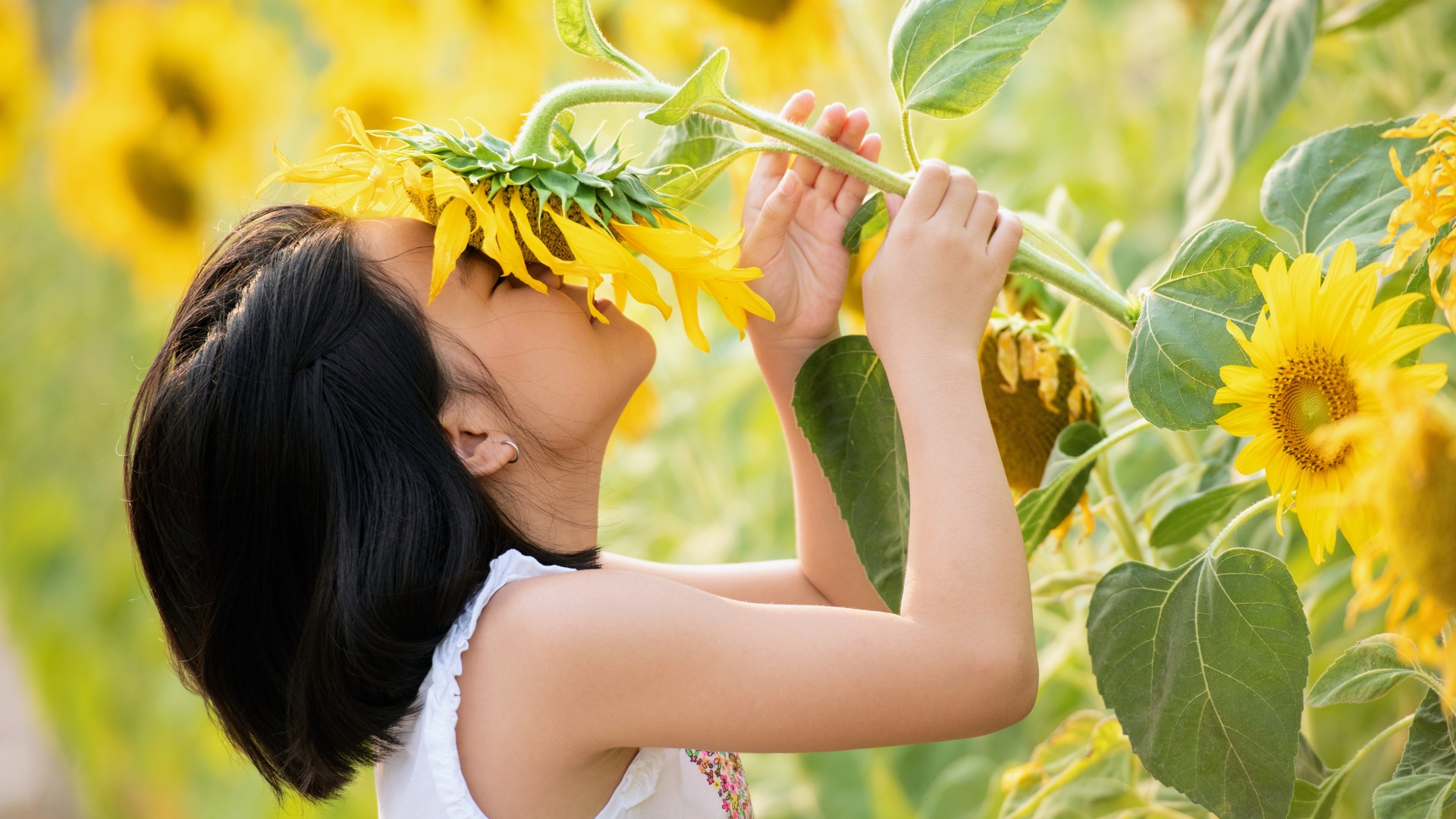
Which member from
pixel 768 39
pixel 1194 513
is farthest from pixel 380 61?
pixel 1194 513

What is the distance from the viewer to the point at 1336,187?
0.49 metres

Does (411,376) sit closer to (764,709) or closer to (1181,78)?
(764,709)

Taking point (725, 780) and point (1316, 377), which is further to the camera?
point (725, 780)

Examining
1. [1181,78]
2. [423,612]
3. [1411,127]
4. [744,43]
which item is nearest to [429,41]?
[744,43]

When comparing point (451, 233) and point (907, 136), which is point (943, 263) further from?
point (451, 233)

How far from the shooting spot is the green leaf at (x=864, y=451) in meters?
0.55

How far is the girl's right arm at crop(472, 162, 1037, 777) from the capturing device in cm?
49

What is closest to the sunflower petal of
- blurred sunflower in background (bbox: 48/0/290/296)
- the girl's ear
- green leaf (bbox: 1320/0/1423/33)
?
the girl's ear

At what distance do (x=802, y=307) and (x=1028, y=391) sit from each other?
0.13 metres

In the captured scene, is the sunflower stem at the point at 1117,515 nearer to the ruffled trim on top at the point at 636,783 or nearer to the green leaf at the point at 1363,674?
the green leaf at the point at 1363,674

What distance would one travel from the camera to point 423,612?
1.78 ft

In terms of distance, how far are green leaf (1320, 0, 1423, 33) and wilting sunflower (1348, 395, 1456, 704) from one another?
0.40 meters

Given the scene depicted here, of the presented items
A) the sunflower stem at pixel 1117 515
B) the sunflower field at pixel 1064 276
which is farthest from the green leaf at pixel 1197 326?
the sunflower stem at pixel 1117 515

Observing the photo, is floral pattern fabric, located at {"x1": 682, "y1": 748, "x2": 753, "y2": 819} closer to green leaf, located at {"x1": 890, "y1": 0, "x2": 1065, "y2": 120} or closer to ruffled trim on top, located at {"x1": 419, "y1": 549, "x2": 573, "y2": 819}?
ruffled trim on top, located at {"x1": 419, "y1": 549, "x2": 573, "y2": 819}
